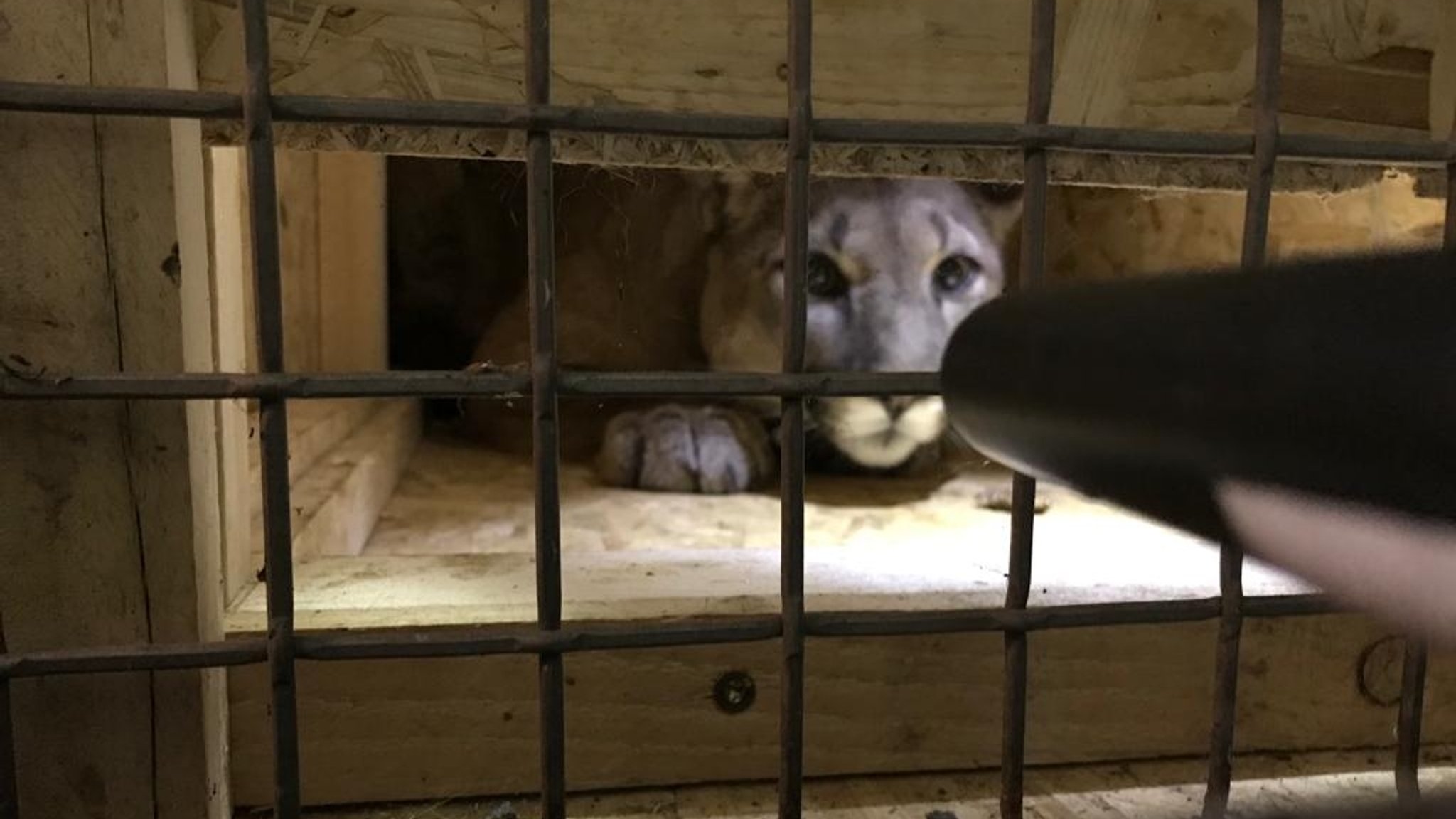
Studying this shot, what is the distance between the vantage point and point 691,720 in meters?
0.92

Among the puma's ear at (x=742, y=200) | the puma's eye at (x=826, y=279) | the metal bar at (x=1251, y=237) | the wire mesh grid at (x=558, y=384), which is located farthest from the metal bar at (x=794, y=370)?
the puma's ear at (x=742, y=200)

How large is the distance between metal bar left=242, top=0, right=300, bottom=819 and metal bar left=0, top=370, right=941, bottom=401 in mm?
25

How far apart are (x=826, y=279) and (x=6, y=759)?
4.93ft

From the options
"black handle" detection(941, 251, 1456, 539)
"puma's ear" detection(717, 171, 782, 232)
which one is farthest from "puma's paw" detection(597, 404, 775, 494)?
"black handle" detection(941, 251, 1456, 539)

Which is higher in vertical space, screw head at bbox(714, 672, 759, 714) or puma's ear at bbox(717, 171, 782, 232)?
puma's ear at bbox(717, 171, 782, 232)

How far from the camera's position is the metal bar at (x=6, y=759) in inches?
25.4

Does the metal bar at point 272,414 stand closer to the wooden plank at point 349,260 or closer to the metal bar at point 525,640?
the metal bar at point 525,640

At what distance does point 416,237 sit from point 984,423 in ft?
8.17

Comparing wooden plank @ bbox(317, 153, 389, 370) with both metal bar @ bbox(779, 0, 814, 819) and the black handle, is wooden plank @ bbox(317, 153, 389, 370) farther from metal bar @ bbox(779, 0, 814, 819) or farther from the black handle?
the black handle

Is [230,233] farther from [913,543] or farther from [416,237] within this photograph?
A: [416,237]

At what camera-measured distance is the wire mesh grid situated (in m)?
0.64

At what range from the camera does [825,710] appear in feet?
3.08

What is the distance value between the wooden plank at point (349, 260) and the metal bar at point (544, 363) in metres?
1.32

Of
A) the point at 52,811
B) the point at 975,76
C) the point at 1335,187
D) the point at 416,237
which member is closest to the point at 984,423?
the point at 975,76
